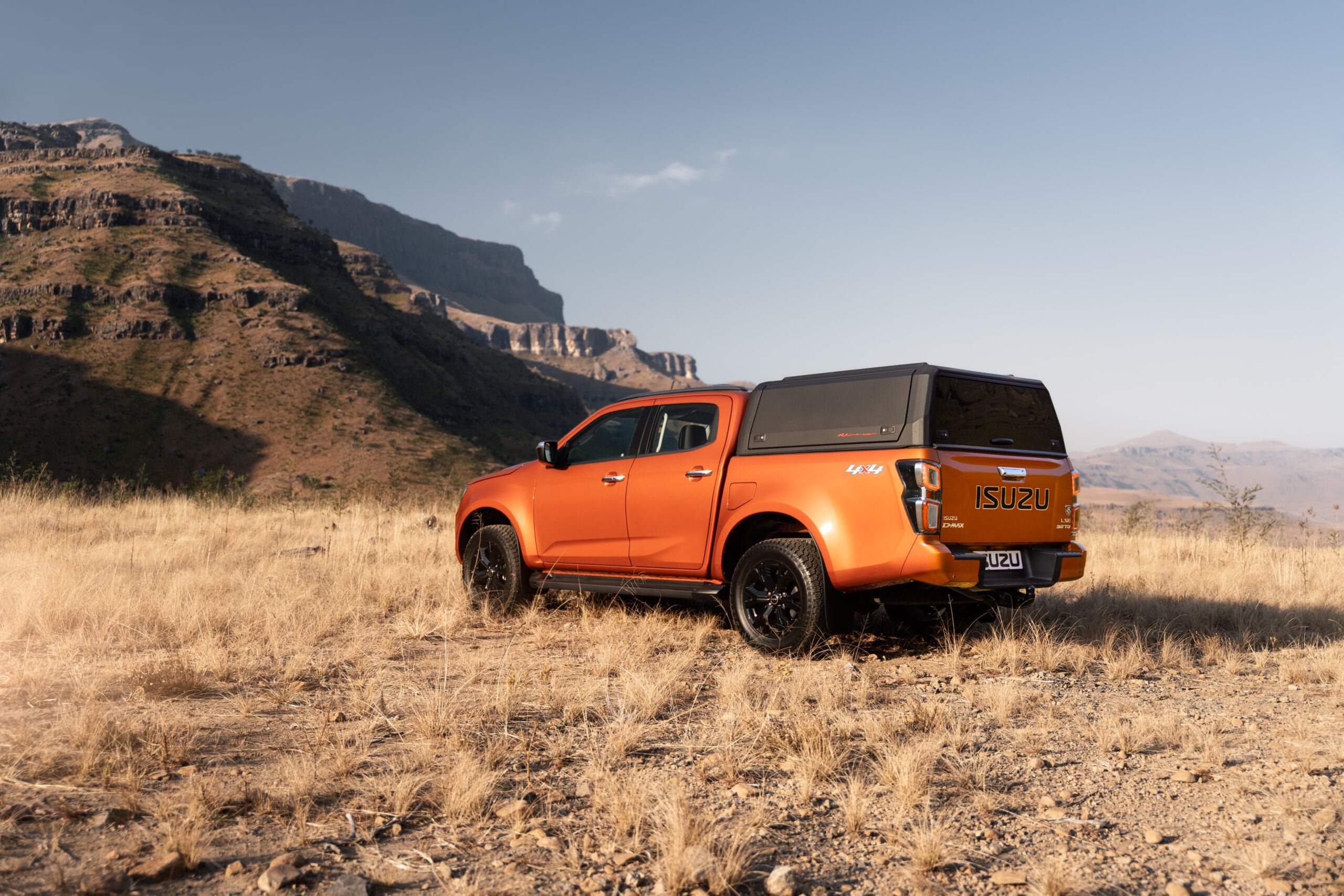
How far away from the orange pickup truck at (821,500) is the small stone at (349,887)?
3698mm

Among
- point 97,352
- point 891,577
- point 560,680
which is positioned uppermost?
point 97,352

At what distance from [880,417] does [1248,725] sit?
2.68 m

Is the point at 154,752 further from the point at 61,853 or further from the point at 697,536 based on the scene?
the point at 697,536

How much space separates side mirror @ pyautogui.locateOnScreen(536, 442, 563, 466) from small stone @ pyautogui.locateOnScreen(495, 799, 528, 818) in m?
4.41

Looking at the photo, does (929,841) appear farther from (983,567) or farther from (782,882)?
(983,567)

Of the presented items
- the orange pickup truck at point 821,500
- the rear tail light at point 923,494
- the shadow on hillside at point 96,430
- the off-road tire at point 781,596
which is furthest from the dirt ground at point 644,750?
the shadow on hillside at point 96,430

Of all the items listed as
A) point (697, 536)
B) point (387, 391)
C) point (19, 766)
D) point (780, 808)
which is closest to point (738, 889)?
point (780, 808)

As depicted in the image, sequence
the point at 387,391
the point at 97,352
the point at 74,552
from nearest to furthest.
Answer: the point at 74,552
the point at 97,352
the point at 387,391

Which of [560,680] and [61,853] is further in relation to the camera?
[560,680]

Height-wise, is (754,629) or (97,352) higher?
(97,352)

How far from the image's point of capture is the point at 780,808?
10.8 feet

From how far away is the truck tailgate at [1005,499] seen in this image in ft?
17.9

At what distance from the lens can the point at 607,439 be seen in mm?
7426

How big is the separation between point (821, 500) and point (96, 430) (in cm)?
7084
